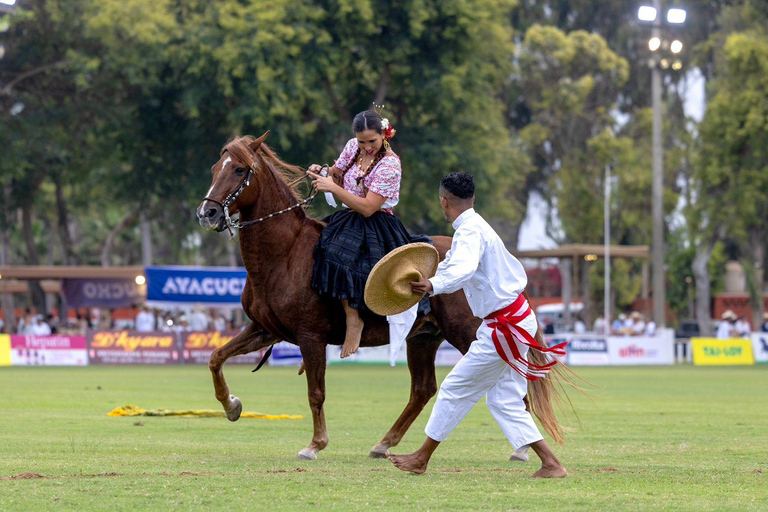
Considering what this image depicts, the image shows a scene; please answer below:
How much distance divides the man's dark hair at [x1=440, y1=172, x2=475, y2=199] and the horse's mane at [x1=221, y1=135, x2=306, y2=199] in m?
2.17

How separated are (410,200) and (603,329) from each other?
10318 millimetres

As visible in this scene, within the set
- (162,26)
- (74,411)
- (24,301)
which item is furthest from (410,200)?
(24,301)

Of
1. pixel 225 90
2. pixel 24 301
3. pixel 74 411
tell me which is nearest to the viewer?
pixel 74 411

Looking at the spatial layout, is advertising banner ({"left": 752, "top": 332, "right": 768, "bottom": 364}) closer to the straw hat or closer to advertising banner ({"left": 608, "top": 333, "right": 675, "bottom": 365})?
advertising banner ({"left": 608, "top": 333, "right": 675, "bottom": 365})

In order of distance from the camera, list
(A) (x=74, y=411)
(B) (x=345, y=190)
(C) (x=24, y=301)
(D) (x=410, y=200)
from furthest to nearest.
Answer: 1. (C) (x=24, y=301)
2. (D) (x=410, y=200)
3. (A) (x=74, y=411)
4. (B) (x=345, y=190)

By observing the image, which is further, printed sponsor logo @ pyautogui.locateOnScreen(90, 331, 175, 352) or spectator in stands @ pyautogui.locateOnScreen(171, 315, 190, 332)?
spectator in stands @ pyautogui.locateOnScreen(171, 315, 190, 332)

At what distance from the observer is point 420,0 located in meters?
34.5

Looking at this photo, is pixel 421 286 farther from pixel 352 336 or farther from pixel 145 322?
pixel 145 322

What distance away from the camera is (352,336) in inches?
360

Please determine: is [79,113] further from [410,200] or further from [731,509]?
[731,509]

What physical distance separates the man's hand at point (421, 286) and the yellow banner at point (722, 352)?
29.9m

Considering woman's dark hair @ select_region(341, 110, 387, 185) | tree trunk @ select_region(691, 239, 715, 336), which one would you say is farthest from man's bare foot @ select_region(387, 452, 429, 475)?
tree trunk @ select_region(691, 239, 715, 336)

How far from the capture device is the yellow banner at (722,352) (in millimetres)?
35125

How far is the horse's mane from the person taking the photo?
9.09 metres
